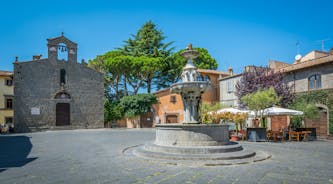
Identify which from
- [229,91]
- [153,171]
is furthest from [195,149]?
[229,91]

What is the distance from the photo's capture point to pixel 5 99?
35.4 m

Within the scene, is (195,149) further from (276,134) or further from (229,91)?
(229,91)

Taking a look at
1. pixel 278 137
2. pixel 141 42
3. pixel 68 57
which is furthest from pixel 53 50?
pixel 278 137

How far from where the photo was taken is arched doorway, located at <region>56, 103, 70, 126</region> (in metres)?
30.2

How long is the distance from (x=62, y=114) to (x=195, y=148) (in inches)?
1013

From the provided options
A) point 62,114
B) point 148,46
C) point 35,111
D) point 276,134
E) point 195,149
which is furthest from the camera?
point 148,46

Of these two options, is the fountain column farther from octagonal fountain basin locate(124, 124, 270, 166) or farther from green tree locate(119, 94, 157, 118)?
green tree locate(119, 94, 157, 118)

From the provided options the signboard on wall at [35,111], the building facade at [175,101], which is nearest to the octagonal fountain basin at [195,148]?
the building facade at [175,101]

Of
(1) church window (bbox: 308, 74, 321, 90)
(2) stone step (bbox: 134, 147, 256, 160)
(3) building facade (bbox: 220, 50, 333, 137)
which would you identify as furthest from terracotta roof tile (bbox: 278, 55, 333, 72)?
(2) stone step (bbox: 134, 147, 256, 160)

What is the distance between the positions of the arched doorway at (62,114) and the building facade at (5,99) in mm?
10024

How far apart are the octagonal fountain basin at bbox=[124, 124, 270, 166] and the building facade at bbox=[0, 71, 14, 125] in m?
33.2

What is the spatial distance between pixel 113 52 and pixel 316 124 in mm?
26502

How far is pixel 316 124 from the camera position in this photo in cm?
1941

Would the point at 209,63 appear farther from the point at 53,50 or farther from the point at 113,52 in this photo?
the point at 53,50
